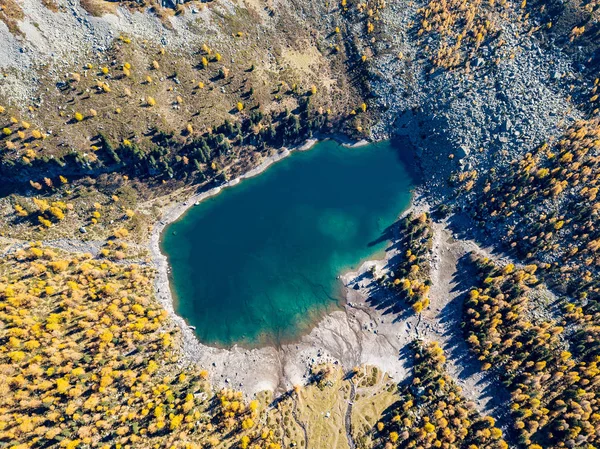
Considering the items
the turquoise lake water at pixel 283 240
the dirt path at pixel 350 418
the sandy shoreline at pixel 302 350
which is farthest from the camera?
the turquoise lake water at pixel 283 240

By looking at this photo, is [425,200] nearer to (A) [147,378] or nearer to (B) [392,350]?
(B) [392,350]

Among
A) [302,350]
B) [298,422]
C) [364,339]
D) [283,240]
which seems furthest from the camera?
[283,240]

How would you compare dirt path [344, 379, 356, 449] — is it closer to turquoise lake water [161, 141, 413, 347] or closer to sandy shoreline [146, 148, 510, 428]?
sandy shoreline [146, 148, 510, 428]

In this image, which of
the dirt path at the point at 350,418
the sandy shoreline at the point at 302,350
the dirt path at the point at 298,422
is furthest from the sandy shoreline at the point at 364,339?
the dirt path at the point at 350,418

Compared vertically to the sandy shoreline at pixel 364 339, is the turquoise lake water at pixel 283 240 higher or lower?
→ higher

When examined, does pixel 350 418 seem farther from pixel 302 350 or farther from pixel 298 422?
pixel 302 350

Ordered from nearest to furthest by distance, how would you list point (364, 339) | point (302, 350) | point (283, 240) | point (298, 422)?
point (298, 422) → point (302, 350) → point (364, 339) → point (283, 240)

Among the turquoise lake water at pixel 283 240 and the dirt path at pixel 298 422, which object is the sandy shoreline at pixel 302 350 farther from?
the dirt path at pixel 298 422

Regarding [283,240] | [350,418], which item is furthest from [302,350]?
[283,240]
